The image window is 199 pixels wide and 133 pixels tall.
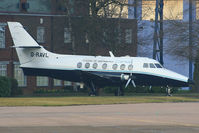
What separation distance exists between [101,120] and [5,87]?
22622 millimetres

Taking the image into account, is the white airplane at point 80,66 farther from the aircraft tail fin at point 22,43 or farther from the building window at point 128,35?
the building window at point 128,35

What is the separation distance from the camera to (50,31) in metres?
58.6

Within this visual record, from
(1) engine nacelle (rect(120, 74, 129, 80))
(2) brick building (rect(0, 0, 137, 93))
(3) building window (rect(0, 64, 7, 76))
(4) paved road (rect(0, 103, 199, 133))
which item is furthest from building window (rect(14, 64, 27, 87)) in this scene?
(4) paved road (rect(0, 103, 199, 133))

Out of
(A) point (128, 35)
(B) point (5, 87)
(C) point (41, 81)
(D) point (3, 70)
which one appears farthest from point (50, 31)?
(B) point (5, 87)

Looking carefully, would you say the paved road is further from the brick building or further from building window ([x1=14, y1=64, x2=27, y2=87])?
building window ([x1=14, y1=64, x2=27, y2=87])

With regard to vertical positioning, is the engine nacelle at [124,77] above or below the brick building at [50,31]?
below

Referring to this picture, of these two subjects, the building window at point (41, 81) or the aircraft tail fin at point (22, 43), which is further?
the building window at point (41, 81)

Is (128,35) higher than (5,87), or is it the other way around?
(128,35)

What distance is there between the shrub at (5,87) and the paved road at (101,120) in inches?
586

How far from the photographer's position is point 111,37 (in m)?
53.8

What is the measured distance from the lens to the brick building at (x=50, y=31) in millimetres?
55719

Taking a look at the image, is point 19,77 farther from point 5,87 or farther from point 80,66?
point 80,66

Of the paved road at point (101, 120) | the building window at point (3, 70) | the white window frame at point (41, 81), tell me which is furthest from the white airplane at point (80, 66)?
the paved road at point (101, 120)

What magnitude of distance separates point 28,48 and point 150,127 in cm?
2590
